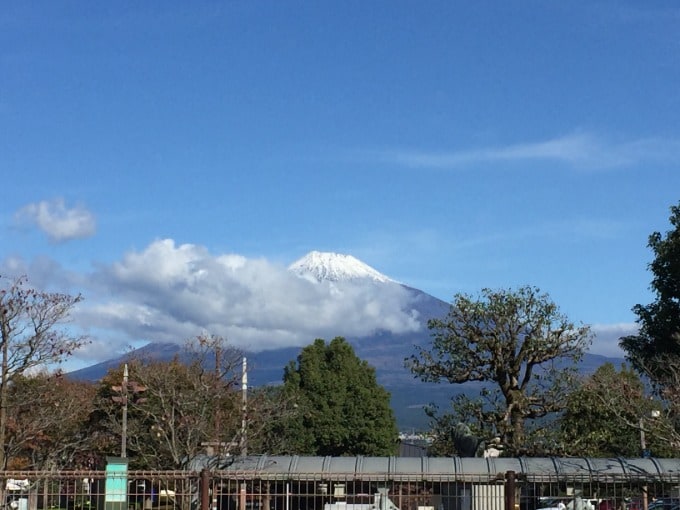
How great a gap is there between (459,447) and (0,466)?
13.9 m

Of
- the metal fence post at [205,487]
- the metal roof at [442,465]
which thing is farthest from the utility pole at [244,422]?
the metal fence post at [205,487]

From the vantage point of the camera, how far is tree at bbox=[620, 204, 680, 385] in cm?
3878

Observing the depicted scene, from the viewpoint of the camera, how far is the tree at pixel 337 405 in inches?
2224

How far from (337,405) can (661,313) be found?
23.2 meters

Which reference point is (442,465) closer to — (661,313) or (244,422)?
(244,422)

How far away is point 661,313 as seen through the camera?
128 ft

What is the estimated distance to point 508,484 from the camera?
1833 cm

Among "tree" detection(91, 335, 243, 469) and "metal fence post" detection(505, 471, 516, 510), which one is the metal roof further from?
"metal fence post" detection(505, 471, 516, 510)

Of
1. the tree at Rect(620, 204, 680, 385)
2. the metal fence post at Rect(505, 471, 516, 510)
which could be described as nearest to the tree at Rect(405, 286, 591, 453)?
the tree at Rect(620, 204, 680, 385)

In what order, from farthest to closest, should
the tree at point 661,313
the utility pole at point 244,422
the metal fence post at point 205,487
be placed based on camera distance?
the tree at point 661,313 < the utility pole at point 244,422 < the metal fence post at point 205,487

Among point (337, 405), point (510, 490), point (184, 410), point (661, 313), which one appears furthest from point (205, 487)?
point (337, 405)

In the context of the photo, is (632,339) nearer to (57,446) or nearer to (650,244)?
(650,244)

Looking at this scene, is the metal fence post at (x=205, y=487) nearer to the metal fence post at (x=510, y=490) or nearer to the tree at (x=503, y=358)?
the metal fence post at (x=510, y=490)

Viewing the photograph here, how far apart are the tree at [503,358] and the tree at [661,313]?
483 centimetres
